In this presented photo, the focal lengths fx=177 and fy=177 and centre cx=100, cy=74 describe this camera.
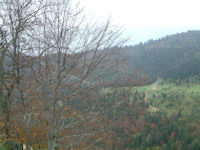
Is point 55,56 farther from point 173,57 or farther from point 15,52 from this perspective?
point 173,57

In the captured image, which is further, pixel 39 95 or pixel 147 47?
pixel 147 47

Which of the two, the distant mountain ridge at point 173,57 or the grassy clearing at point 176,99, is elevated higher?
the distant mountain ridge at point 173,57

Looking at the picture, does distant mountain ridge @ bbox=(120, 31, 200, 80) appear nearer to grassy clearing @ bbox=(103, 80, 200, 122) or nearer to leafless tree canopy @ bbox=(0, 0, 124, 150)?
grassy clearing @ bbox=(103, 80, 200, 122)

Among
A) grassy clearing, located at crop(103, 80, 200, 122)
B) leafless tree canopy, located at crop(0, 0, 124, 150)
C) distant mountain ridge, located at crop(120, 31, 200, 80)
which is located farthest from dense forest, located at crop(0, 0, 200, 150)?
distant mountain ridge, located at crop(120, 31, 200, 80)

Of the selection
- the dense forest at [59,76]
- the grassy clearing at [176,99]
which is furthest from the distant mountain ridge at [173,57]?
the dense forest at [59,76]

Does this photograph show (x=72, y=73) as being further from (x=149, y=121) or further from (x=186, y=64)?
(x=186, y=64)

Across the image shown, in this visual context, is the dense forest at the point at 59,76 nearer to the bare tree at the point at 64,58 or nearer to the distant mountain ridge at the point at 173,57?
the bare tree at the point at 64,58

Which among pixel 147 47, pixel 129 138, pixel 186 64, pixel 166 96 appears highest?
pixel 147 47

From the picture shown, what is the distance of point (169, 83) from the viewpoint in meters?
128

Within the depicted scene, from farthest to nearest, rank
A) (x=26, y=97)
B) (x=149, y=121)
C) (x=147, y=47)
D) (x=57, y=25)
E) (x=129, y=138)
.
A: 1. (x=147, y=47)
2. (x=149, y=121)
3. (x=129, y=138)
4. (x=26, y=97)
5. (x=57, y=25)

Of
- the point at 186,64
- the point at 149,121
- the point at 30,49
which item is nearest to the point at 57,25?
the point at 30,49

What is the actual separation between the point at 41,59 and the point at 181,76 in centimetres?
13672

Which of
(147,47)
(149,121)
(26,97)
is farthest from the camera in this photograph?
(147,47)

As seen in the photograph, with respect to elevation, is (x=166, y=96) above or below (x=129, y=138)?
above
